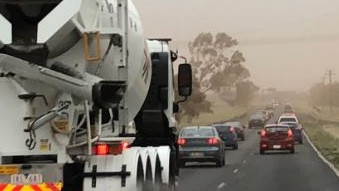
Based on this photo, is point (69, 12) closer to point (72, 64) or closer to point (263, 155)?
point (72, 64)

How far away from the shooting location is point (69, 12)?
9.25m

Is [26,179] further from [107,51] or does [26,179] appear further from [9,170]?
[107,51]

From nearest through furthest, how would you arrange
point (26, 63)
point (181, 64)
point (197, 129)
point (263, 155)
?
point (26, 63), point (181, 64), point (197, 129), point (263, 155)

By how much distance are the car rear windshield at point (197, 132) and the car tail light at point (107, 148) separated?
2379 cm

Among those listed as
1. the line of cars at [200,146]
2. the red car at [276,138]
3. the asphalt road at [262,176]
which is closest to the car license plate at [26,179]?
the asphalt road at [262,176]

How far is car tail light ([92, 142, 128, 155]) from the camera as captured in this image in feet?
32.6

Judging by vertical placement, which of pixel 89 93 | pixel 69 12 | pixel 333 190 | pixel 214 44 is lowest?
pixel 333 190

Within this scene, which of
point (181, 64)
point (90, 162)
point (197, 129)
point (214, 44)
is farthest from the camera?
point (214, 44)

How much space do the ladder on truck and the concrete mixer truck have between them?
1 cm

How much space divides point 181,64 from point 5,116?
5.97 metres

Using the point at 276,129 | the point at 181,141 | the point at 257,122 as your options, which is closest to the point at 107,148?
the point at 181,141

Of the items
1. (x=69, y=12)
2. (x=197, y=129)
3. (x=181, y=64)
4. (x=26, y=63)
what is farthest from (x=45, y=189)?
(x=197, y=129)

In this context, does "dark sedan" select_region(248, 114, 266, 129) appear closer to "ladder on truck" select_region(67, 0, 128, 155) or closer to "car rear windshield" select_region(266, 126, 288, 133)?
"car rear windshield" select_region(266, 126, 288, 133)

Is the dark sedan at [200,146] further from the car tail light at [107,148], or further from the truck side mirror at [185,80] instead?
the car tail light at [107,148]
